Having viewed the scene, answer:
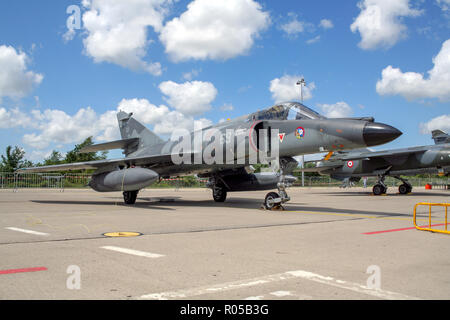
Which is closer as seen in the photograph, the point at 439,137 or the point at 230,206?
the point at 230,206

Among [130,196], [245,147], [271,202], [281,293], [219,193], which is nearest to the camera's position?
[281,293]

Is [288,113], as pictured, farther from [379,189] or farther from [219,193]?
[379,189]

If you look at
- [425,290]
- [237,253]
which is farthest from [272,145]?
[425,290]

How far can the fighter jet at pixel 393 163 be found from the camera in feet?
74.3

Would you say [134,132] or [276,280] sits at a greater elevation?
[134,132]

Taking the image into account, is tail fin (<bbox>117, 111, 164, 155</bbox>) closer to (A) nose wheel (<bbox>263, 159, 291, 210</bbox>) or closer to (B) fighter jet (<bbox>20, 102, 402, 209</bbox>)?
(B) fighter jet (<bbox>20, 102, 402, 209</bbox>)

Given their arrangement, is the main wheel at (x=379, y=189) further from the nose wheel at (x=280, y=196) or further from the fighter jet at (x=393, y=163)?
the nose wheel at (x=280, y=196)

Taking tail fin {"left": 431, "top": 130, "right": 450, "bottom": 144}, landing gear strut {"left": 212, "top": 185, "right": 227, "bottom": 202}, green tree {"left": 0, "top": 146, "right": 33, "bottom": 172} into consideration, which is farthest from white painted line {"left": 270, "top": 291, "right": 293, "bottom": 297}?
green tree {"left": 0, "top": 146, "right": 33, "bottom": 172}

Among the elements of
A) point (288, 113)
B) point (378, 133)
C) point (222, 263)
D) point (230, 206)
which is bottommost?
point (230, 206)

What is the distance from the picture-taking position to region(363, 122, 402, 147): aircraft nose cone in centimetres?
816

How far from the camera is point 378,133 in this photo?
8.21 m

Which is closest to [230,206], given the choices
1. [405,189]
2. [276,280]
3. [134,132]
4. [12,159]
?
[134,132]

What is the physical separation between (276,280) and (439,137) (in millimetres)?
27775

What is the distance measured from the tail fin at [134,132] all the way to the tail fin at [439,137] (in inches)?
832
